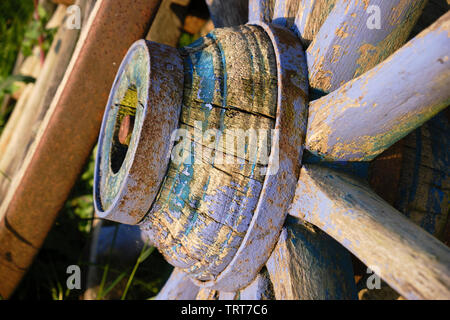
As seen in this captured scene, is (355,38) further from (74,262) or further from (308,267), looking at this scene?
(74,262)

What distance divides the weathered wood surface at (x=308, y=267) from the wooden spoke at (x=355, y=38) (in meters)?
0.36

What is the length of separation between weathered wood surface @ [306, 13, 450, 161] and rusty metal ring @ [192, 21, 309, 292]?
0.13 feet

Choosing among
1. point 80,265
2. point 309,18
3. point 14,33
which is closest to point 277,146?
point 309,18

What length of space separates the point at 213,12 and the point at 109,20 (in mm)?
437

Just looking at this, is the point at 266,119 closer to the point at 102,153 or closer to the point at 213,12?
the point at 102,153

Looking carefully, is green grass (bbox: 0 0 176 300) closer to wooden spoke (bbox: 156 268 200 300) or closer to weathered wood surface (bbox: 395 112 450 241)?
wooden spoke (bbox: 156 268 200 300)

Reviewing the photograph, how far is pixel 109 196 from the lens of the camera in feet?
3.56

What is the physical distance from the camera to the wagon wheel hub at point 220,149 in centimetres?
88

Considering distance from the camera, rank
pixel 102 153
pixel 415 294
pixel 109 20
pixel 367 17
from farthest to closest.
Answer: pixel 109 20
pixel 102 153
pixel 367 17
pixel 415 294

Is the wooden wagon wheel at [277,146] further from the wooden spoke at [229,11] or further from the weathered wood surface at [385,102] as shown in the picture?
the wooden spoke at [229,11]

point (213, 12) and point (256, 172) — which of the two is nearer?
point (256, 172)

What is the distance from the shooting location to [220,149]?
0.90 meters

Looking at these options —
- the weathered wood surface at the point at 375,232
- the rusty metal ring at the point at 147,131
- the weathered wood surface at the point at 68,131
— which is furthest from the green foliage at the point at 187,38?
the weathered wood surface at the point at 375,232
